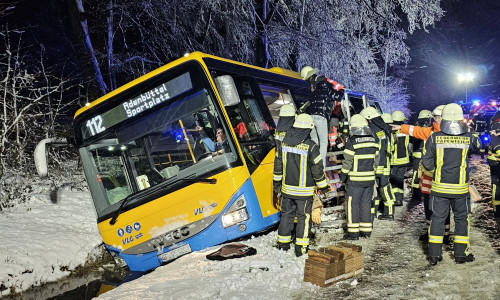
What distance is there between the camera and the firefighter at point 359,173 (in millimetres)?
6059

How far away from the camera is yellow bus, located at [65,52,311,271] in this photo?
5.08 metres

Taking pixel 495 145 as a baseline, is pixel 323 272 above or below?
below

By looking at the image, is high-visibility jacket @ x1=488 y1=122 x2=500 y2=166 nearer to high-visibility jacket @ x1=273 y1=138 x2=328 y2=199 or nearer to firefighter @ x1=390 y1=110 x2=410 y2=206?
firefighter @ x1=390 y1=110 x2=410 y2=206

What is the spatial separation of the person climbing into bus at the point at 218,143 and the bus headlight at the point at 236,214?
0.69 metres

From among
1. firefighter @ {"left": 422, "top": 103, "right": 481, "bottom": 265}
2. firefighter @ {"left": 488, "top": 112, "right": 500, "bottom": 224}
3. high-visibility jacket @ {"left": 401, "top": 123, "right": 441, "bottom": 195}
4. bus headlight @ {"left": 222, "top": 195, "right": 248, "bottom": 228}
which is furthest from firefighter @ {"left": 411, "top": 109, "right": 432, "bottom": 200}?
bus headlight @ {"left": 222, "top": 195, "right": 248, "bottom": 228}

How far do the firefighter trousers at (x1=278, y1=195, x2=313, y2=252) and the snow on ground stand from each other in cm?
23

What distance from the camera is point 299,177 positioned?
530 centimetres

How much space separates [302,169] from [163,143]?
204 centimetres

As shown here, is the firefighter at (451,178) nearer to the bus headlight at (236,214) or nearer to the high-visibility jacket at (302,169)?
the high-visibility jacket at (302,169)

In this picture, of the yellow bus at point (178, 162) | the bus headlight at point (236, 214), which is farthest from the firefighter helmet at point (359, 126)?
the bus headlight at point (236, 214)

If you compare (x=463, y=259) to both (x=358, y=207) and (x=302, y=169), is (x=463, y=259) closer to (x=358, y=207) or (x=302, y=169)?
(x=358, y=207)

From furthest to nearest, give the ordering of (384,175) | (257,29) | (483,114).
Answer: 1. (483,114)
2. (257,29)
3. (384,175)

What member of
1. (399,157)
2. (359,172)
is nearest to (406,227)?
(359,172)

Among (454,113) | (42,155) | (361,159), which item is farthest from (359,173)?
(42,155)
